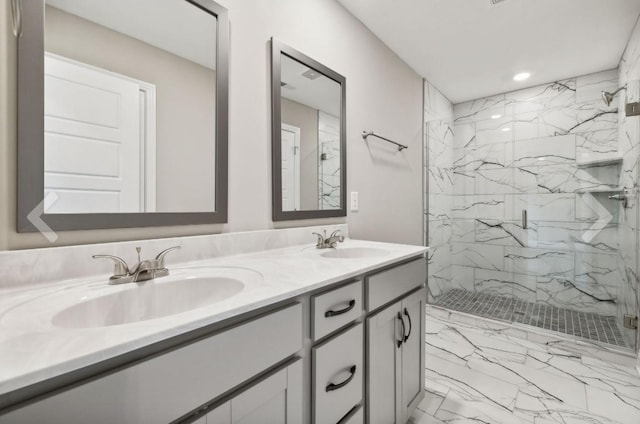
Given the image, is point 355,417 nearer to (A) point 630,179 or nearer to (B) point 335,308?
(B) point 335,308

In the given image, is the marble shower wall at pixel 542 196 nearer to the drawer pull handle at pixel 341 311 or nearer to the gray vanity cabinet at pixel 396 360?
the gray vanity cabinet at pixel 396 360

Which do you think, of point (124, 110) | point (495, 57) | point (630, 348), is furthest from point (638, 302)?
point (124, 110)

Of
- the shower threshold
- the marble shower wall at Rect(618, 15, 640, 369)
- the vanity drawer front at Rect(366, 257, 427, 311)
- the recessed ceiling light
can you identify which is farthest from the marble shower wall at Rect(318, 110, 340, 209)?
Result: the recessed ceiling light

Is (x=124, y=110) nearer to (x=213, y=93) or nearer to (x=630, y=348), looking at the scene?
(x=213, y=93)

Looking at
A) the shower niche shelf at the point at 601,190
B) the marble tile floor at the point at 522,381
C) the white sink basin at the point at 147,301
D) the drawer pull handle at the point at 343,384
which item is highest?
the shower niche shelf at the point at 601,190

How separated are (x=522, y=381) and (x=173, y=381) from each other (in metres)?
2.09

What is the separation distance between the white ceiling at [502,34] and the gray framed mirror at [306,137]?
663 millimetres

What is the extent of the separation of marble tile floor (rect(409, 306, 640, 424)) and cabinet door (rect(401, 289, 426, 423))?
0.55 feet

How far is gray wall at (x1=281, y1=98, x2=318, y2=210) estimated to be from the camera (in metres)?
1.60

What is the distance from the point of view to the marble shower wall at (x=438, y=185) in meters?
2.95

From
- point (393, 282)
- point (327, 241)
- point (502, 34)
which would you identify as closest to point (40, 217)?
point (327, 241)

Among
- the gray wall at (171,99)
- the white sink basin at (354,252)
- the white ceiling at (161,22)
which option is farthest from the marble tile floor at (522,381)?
the white ceiling at (161,22)

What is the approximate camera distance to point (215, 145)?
4.02ft

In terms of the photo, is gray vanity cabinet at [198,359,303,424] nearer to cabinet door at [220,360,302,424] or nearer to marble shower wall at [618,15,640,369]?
cabinet door at [220,360,302,424]
